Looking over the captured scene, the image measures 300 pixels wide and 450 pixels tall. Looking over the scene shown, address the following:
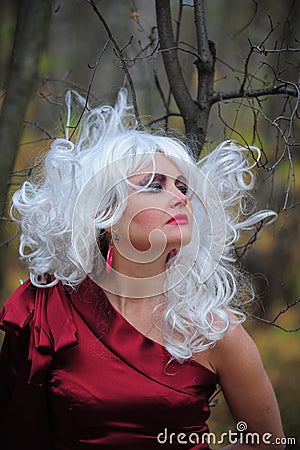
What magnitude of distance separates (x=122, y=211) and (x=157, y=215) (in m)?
0.10

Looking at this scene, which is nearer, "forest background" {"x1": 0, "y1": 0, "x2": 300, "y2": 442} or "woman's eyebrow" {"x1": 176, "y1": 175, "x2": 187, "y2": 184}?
"woman's eyebrow" {"x1": 176, "y1": 175, "x2": 187, "y2": 184}

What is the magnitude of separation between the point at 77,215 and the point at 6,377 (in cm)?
46

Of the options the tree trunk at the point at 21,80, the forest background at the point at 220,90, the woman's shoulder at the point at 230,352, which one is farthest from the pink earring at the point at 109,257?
the forest background at the point at 220,90

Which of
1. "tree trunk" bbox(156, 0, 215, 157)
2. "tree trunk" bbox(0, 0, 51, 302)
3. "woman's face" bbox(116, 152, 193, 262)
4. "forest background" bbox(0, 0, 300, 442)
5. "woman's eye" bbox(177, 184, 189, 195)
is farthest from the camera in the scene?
"forest background" bbox(0, 0, 300, 442)

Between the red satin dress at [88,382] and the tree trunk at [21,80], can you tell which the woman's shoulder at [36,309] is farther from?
the tree trunk at [21,80]

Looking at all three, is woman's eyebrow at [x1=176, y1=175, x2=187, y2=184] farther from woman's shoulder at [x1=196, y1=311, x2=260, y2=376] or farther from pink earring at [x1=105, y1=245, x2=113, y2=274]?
woman's shoulder at [x1=196, y1=311, x2=260, y2=376]

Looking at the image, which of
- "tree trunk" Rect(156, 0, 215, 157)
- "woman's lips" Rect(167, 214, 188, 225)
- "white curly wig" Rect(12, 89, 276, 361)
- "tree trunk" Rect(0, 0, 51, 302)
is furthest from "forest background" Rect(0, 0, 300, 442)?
"woman's lips" Rect(167, 214, 188, 225)

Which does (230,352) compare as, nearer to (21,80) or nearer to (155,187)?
(155,187)

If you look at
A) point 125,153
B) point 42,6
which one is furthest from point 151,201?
point 42,6

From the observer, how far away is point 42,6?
2.38 metres

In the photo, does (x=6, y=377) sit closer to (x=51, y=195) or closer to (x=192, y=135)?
(x=51, y=195)

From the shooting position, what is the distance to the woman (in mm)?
1547

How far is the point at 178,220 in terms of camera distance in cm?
152

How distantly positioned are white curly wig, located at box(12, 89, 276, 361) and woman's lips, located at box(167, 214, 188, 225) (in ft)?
0.41
